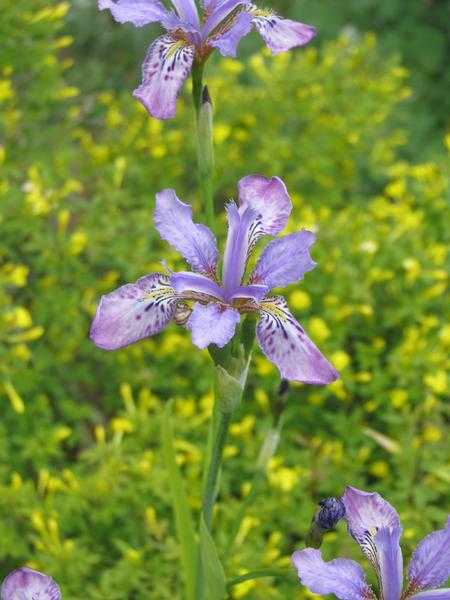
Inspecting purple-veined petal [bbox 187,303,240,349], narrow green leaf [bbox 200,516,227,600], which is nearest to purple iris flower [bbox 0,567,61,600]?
narrow green leaf [bbox 200,516,227,600]

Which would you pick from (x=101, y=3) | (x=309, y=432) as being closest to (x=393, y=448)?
(x=309, y=432)

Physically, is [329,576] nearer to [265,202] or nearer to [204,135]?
[265,202]

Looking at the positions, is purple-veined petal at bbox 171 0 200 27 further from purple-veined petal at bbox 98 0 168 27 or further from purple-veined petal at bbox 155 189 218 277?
purple-veined petal at bbox 155 189 218 277

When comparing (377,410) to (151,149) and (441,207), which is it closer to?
(441,207)

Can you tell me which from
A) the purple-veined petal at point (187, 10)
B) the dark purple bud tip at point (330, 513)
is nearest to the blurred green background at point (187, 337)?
the dark purple bud tip at point (330, 513)

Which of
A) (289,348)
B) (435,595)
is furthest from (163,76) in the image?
(435,595)

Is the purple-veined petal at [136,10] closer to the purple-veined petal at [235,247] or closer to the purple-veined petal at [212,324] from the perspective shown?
the purple-veined petal at [235,247]
